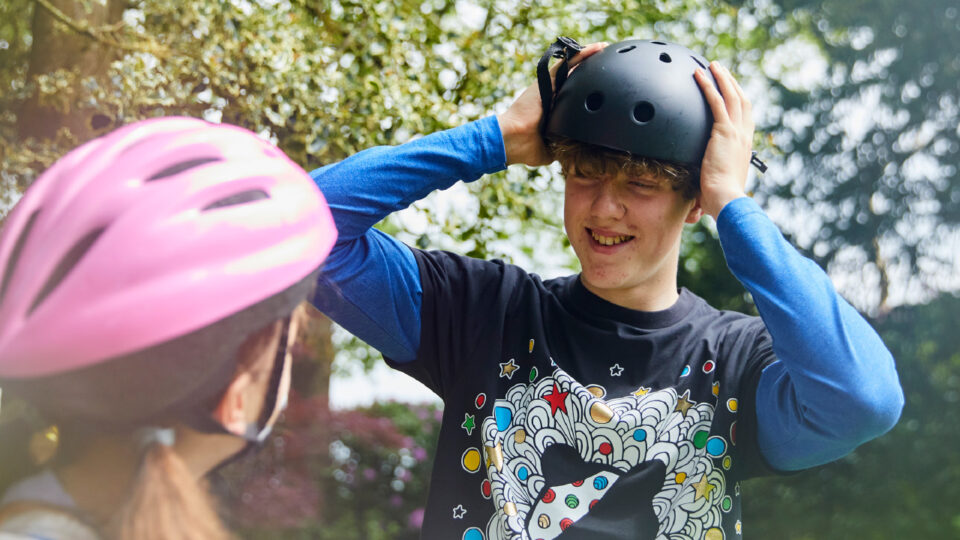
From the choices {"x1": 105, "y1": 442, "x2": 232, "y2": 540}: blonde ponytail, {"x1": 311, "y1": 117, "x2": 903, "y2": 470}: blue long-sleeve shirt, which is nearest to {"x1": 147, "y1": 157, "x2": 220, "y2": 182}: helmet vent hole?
{"x1": 105, "y1": 442, "x2": 232, "y2": 540}: blonde ponytail

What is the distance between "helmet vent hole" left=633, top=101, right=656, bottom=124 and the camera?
221cm

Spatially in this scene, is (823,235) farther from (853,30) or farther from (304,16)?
(304,16)

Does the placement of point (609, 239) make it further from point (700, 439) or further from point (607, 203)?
point (700, 439)

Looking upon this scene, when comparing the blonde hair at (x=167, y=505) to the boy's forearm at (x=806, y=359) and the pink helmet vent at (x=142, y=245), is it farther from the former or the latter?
the boy's forearm at (x=806, y=359)

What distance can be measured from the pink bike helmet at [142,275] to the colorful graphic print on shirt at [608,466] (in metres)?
0.99

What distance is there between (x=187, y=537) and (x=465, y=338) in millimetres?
1213

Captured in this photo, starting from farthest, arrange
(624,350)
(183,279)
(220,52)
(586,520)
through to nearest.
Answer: (220,52), (624,350), (586,520), (183,279)

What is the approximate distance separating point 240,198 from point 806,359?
1.26 m

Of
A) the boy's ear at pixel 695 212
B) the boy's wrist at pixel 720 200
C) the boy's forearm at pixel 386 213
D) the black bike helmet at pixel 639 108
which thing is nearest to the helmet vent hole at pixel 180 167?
the boy's forearm at pixel 386 213

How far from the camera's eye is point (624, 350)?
2240 millimetres

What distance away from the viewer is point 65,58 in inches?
185

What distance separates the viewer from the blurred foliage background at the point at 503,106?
394 cm

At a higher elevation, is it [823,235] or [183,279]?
[183,279]

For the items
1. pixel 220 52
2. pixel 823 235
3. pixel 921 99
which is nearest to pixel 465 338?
pixel 220 52
